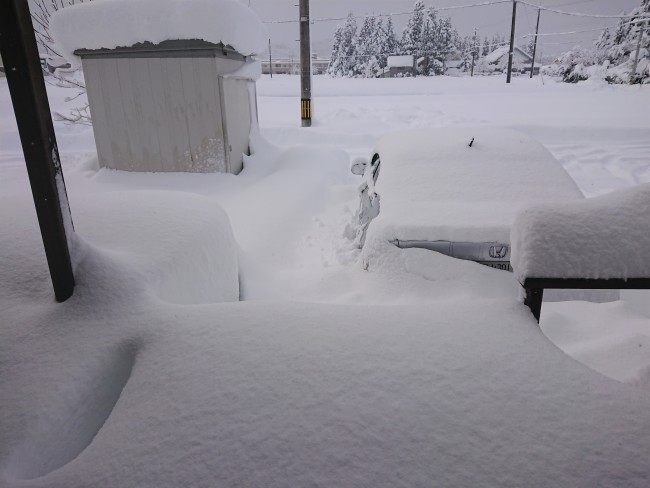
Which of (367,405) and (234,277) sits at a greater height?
(367,405)

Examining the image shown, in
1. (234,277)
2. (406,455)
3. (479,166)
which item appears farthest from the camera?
(479,166)

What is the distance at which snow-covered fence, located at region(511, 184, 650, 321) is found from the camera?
155 centimetres

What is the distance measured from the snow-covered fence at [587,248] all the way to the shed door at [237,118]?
636 cm

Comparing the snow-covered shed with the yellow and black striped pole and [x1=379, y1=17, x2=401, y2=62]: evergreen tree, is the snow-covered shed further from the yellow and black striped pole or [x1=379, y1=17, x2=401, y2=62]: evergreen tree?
[x1=379, y1=17, x2=401, y2=62]: evergreen tree

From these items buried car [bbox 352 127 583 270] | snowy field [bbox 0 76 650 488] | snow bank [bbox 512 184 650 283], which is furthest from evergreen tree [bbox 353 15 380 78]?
snow bank [bbox 512 184 650 283]

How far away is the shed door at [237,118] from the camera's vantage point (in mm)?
7184

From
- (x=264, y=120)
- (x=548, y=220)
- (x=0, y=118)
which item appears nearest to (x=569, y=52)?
(x=264, y=120)

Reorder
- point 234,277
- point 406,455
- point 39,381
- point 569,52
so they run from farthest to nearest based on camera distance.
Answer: point 569,52 < point 234,277 < point 39,381 < point 406,455

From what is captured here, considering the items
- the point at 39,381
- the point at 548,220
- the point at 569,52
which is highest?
the point at 569,52

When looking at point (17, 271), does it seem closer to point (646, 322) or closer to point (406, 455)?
point (406, 455)

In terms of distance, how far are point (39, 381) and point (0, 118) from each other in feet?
59.4

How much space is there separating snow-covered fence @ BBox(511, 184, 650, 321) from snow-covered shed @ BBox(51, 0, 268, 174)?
6327mm

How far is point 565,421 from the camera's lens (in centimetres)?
119

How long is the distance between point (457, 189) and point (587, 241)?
2.13 meters
